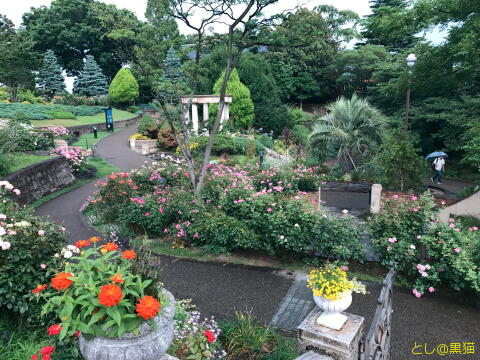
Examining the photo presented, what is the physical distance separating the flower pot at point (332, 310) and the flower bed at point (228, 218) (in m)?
3.34

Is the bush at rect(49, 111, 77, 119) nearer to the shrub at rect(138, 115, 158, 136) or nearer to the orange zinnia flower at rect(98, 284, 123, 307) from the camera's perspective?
the shrub at rect(138, 115, 158, 136)

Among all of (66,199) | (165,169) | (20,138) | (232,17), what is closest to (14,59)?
(20,138)

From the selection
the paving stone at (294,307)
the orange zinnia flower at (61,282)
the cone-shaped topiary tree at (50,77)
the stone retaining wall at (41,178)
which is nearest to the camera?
the orange zinnia flower at (61,282)

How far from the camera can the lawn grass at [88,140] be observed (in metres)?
21.3

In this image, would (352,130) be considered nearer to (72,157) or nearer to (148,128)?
(72,157)

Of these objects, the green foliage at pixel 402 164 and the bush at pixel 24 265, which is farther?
the green foliage at pixel 402 164

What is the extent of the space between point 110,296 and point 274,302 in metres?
4.20

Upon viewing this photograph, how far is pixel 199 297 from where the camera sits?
637 centimetres

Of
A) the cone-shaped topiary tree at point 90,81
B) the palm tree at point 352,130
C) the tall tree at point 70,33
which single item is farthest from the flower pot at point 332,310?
the tall tree at point 70,33

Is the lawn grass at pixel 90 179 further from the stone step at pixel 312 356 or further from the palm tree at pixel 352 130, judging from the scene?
the stone step at pixel 312 356

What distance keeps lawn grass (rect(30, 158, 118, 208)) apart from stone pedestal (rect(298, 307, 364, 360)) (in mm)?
10517

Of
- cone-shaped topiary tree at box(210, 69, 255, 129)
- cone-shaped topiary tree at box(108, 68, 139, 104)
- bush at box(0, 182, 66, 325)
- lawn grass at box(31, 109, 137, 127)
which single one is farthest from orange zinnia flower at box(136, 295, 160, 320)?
cone-shaped topiary tree at box(108, 68, 139, 104)

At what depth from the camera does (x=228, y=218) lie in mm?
7918

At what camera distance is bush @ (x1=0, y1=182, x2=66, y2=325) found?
432 centimetres
